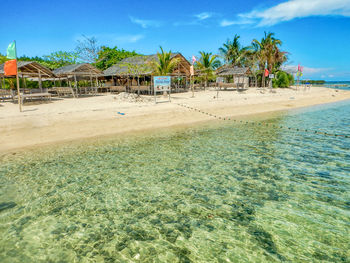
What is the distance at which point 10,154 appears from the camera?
731cm

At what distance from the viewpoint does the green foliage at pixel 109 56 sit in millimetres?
38025

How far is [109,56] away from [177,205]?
4006 centimetres

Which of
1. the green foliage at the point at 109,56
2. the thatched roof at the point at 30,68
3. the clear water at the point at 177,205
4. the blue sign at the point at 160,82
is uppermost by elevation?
the green foliage at the point at 109,56

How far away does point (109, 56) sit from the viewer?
3900cm

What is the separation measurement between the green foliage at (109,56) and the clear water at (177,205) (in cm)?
3394

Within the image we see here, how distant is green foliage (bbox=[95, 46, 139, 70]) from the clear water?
33937mm

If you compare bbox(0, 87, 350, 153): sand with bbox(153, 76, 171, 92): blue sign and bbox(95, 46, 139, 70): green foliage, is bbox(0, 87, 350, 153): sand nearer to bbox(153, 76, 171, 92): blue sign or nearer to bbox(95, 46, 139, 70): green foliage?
bbox(153, 76, 171, 92): blue sign

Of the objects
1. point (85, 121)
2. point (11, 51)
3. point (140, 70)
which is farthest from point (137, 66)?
point (85, 121)

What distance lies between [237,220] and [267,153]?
416 cm

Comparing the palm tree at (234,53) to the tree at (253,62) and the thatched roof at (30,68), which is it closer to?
the tree at (253,62)

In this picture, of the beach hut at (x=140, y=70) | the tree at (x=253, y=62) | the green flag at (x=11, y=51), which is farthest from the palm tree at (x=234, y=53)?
the green flag at (x=11, y=51)

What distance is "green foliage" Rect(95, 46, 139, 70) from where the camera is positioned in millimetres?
38025

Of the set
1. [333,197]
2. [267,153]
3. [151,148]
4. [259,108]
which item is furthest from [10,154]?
[259,108]

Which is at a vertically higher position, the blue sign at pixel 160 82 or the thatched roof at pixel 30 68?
the thatched roof at pixel 30 68
